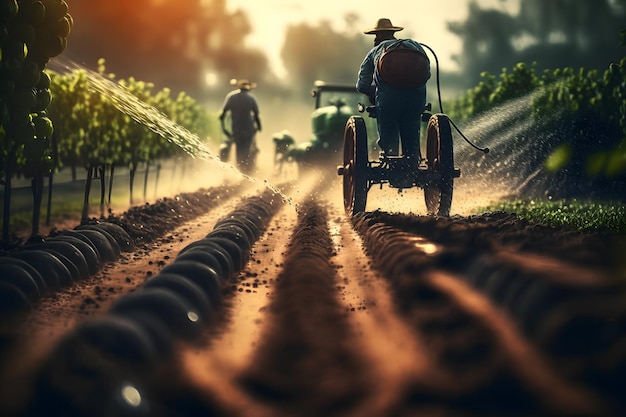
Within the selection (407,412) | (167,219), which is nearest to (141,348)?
(407,412)

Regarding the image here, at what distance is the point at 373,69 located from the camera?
1541cm

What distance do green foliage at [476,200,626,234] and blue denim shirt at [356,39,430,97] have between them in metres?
3.55

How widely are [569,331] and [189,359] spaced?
3087mm

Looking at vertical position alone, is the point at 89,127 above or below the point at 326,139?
below

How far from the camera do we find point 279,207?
69.5ft

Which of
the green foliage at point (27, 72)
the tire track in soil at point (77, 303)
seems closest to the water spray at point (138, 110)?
the tire track in soil at point (77, 303)

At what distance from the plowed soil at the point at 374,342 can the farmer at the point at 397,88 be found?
4.05 m

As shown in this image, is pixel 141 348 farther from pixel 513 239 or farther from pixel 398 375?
pixel 513 239

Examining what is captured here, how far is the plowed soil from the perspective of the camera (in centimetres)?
586

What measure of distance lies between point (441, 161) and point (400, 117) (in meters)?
1.33

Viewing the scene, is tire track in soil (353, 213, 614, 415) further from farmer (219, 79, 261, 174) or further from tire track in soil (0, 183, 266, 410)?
farmer (219, 79, 261, 174)

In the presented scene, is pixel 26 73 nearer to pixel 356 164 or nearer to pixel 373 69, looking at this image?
pixel 356 164

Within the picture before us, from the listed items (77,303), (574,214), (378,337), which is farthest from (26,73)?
(574,214)

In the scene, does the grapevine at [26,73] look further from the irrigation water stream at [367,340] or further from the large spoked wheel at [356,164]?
the large spoked wheel at [356,164]
